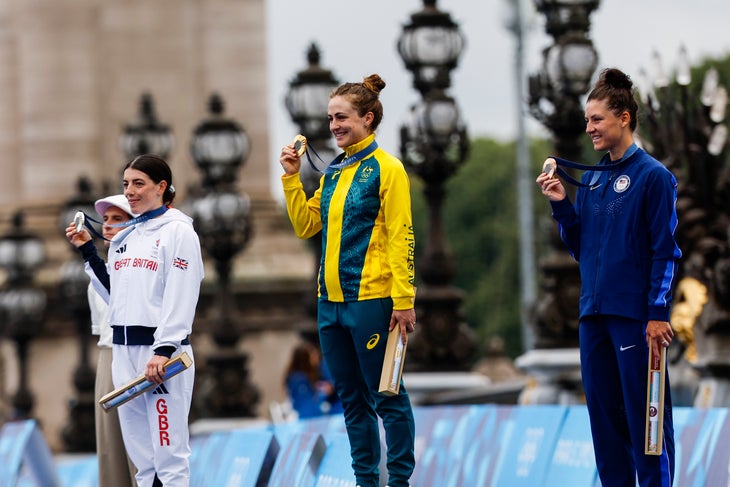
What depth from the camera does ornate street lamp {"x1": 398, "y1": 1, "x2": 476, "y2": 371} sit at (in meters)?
20.1

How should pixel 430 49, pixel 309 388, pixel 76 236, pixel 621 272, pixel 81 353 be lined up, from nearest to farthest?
pixel 621 272
pixel 76 236
pixel 309 388
pixel 430 49
pixel 81 353

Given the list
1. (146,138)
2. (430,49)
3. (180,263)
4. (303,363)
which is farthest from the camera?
(146,138)

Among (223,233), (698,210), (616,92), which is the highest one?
(616,92)

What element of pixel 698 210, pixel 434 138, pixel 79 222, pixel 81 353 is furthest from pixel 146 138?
pixel 79 222

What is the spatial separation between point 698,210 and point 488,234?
283 feet

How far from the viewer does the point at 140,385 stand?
968cm

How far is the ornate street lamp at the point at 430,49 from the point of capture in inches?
816

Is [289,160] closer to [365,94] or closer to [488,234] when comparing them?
[365,94]

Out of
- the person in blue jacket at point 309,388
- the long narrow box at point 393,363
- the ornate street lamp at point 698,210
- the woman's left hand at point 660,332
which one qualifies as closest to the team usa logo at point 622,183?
the woman's left hand at point 660,332

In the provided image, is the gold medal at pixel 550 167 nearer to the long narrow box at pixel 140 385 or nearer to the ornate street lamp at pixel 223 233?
the long narrow box at pixel 140 385

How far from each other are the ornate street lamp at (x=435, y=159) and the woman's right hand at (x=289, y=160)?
33.7ft

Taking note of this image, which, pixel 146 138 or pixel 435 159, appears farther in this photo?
pixel 146 138

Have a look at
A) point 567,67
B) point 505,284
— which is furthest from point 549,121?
point 505,284

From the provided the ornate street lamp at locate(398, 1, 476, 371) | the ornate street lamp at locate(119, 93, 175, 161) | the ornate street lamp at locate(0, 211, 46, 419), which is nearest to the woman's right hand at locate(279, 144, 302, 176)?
the ornate street lamp at locate(398, 1, 476, 371)
